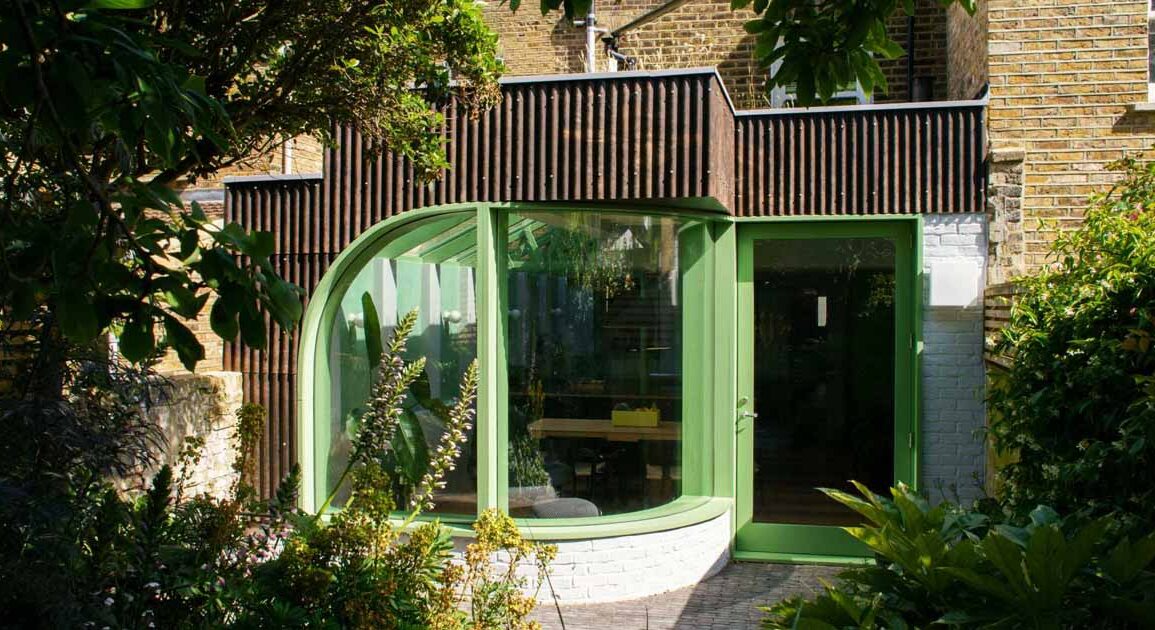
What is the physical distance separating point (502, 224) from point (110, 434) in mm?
3593

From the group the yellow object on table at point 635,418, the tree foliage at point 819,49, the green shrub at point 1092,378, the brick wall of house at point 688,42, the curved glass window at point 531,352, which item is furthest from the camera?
the brick wall of house at point 688,42

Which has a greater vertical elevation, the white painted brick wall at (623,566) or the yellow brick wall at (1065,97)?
the yellow brick wall at (1065,97)

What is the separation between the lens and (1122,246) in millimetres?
4043

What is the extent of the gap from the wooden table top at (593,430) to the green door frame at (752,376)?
0.78 m

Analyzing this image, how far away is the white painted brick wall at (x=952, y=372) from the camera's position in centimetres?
744

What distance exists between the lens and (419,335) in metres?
7.17

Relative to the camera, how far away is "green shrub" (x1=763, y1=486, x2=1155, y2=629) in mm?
2406

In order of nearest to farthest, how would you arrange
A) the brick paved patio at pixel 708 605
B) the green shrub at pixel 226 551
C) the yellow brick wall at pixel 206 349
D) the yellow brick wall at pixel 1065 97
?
the green shrub at pixel 226 551, the brick paved patio at pixel 708 605, the yellow brick wall at pixel 1065 97, the yellow brick wall at pixel 206 349

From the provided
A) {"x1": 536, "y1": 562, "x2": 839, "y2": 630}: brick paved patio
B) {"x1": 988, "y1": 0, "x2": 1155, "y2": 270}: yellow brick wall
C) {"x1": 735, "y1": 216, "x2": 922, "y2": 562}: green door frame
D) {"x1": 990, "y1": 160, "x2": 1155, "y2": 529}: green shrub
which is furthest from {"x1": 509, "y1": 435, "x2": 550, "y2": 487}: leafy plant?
{"x1": 988, "y1": 0, "x2": 1155, "y2": 270}: yellow brick wall

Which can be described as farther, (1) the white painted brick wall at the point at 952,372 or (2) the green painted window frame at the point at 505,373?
(1) the white painted brick wall at the point at 952,372

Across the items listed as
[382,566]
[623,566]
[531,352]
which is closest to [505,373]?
[531,352]

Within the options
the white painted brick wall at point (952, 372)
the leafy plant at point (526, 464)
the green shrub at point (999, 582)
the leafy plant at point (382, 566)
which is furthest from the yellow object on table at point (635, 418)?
the green shrub at point (999, 582)

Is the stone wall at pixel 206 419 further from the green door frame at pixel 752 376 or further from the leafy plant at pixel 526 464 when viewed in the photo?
the green door frame at pixel 752 376

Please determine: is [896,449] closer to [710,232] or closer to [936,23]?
[710,232]
